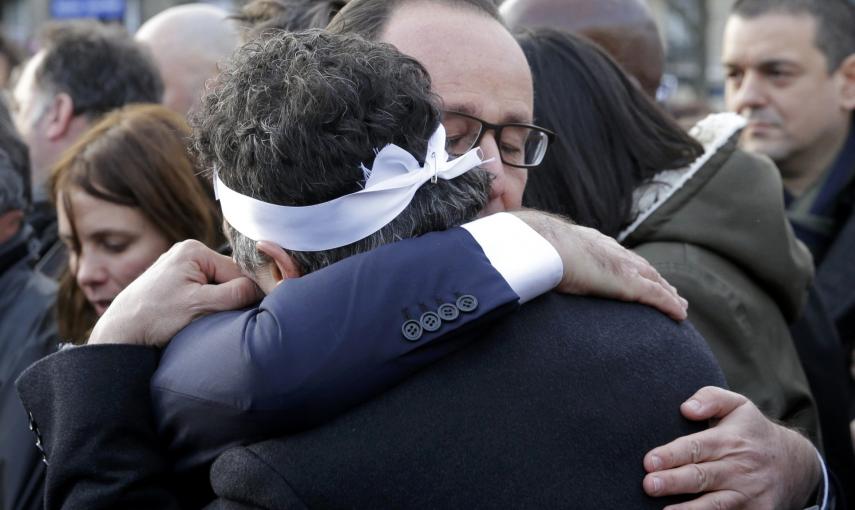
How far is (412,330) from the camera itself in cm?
154

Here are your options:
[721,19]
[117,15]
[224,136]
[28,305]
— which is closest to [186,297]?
[224,136]

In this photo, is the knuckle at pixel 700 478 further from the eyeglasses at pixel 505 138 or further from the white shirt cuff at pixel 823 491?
the eyeglasses at pixel 505 138

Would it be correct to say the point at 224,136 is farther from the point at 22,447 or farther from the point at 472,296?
the point at 22,447

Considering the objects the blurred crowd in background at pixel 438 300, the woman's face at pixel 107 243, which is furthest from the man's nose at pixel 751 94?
the woman's face at pixel 107 243

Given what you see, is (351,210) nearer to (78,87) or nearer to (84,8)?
(78,87)

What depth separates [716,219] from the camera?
2.44 m

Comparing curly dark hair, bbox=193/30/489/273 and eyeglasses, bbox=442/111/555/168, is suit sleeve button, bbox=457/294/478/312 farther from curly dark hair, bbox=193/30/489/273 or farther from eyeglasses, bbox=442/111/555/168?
eyeglasses, bbox=442/111/555/168

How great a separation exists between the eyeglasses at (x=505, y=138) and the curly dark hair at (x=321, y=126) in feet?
0.87

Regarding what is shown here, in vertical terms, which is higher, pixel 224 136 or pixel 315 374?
pixel 224 136

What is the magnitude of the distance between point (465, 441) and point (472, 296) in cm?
21

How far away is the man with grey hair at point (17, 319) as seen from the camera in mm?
2842

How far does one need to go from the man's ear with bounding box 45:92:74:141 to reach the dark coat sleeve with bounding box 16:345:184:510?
3.08 metres

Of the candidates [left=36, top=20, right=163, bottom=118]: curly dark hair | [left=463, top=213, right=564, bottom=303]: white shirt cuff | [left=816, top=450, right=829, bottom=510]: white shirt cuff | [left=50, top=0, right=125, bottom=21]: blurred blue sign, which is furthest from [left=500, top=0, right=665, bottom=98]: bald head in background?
[left=50, top=0, right=125, bottom=21]: blurred blue sign

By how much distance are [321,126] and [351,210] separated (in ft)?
0.44
